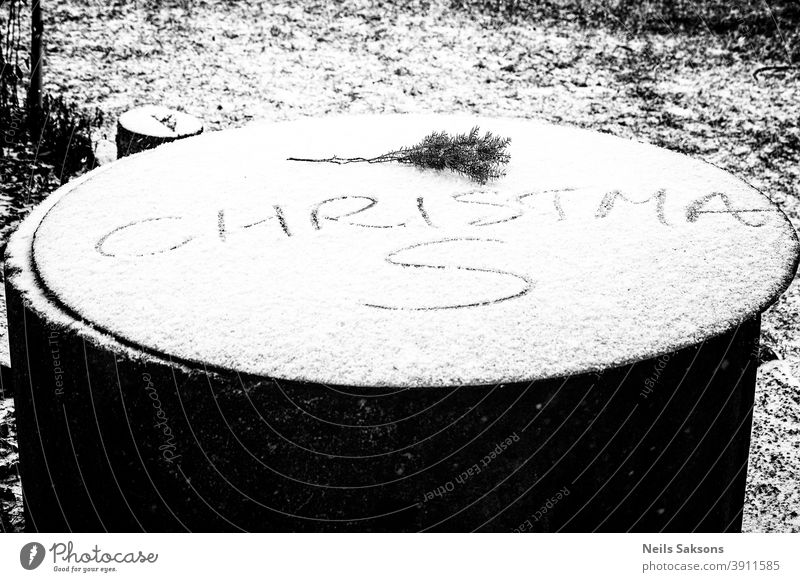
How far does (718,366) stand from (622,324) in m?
0.23

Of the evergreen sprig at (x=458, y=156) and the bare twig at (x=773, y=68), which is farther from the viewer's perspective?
the bare twig at (x=773, y=68)

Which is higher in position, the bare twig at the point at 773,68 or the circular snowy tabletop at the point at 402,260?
the circular snowy tabletop at the point at 402,260

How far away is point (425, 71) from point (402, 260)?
405 centimetres

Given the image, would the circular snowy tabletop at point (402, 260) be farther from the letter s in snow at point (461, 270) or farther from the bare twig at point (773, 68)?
the bare twig at point (773, 68)

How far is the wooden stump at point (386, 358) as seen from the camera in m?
1.46

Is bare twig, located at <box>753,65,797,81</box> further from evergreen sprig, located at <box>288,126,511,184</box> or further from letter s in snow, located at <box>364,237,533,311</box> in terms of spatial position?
letter s in snow, located at <box>364,237,533,311</box>

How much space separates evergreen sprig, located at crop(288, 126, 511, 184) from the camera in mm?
2145

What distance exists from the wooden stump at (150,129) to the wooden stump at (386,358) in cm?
125

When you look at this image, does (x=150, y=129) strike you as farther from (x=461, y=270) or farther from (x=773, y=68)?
(x=773, y=68)

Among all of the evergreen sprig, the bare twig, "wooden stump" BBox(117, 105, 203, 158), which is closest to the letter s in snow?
the evergreen sprig

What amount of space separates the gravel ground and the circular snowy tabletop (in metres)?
2.26

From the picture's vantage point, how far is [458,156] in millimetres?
2154

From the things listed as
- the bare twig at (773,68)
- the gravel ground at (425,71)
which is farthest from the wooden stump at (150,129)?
the bare twig at (773,68)

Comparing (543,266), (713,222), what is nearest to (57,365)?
(543,266)
